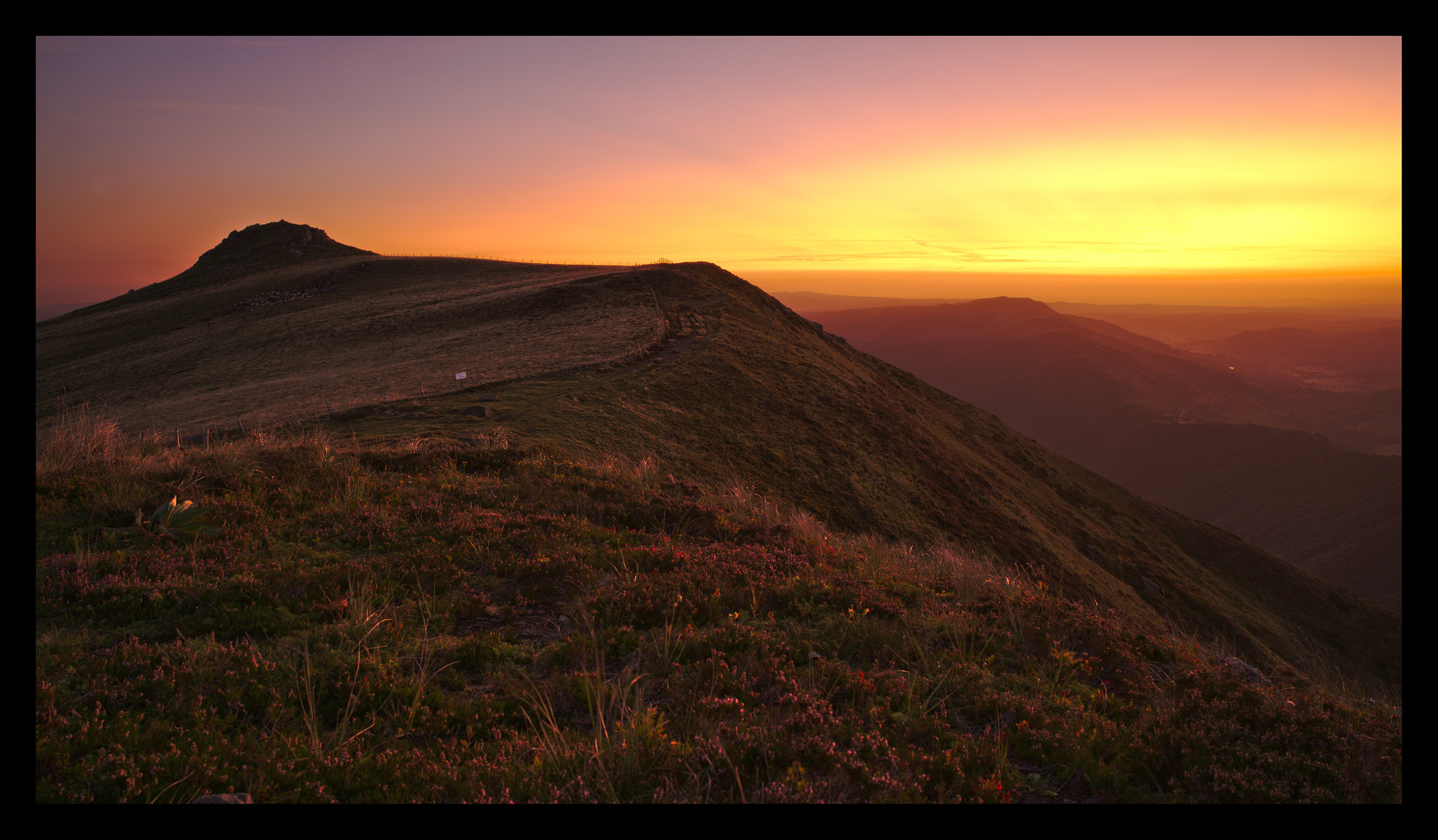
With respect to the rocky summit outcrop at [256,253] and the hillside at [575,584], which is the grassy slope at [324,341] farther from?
the rocky summit outcrop at [256,253]

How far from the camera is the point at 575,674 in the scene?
Answer: 494cm

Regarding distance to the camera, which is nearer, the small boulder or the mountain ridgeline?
the small boulder

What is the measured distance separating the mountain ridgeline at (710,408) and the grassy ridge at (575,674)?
455 centimetres

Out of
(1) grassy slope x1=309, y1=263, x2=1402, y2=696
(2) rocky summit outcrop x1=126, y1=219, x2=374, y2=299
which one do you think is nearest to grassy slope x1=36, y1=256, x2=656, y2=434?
(1) grassy slope x1=309, y1=263, x2=1402, y2=696

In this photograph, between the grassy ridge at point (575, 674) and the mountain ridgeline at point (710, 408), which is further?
the mountain ridgeline at point (710, 408)

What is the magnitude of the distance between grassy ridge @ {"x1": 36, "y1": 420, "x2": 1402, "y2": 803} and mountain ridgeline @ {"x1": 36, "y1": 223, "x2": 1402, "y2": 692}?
14.9 feet

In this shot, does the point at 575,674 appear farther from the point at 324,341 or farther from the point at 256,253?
the point at 256,253

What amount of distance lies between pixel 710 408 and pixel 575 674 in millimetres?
15830

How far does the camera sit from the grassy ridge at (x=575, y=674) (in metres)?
3.83

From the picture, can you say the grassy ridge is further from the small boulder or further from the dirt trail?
the dirt trail

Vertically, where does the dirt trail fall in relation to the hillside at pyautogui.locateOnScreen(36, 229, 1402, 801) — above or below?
above

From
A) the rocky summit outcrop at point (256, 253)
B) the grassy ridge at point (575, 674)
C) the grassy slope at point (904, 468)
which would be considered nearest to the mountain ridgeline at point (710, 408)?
the grassy slope at point (904, 468)

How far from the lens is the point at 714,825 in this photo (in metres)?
3.18

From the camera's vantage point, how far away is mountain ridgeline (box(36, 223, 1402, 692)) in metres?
17.7
